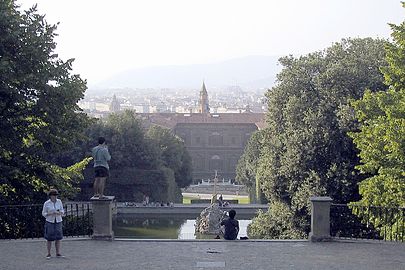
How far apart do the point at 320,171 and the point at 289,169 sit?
187cm

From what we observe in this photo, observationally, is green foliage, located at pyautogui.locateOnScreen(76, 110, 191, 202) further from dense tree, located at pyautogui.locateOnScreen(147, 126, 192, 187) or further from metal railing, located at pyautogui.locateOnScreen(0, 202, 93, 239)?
metal railing, located at pyautogui.locateOnScreen(0, 202, 93, 239)

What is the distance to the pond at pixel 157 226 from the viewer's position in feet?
169

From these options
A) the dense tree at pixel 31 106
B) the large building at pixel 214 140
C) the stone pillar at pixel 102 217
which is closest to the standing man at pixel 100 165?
the stone pillar at pixel 102 217

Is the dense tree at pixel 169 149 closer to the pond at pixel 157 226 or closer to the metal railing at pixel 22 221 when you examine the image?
the pond at pixel 157 226

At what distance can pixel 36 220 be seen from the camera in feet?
76.5

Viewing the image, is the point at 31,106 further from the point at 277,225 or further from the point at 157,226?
the point at 157,226

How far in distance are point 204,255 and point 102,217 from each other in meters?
3.56

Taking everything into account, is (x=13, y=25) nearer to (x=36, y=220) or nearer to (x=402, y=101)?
(x=36, y=220)

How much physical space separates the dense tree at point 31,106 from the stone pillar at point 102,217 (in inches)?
290

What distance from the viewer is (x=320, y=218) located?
19984 millimetres

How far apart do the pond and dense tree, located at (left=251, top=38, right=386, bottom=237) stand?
425 inches

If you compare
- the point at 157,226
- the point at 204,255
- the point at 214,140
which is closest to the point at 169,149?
the point at 157,226

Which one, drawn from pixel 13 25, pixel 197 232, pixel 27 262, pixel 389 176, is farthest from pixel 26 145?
pixel 197 232

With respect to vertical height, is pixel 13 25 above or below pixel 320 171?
above
